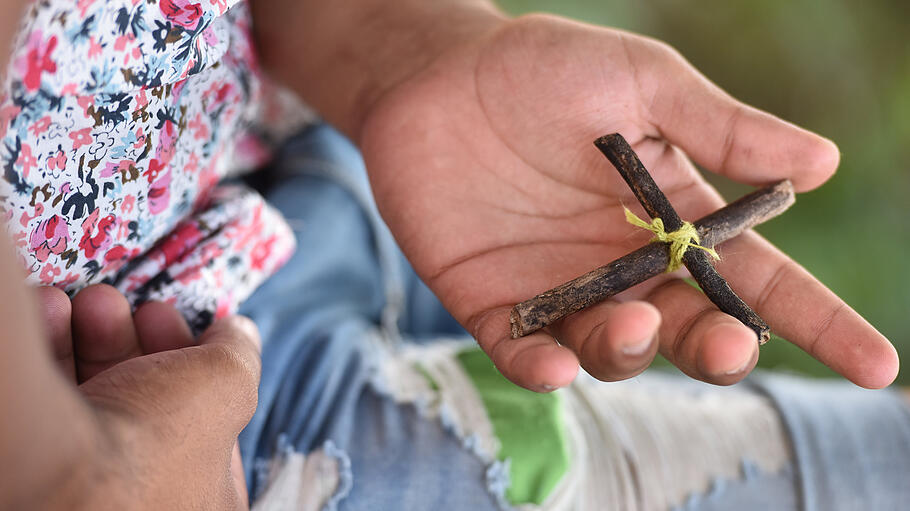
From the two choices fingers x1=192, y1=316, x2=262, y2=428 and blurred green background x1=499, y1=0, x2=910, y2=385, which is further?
blurred green background x1=499, y1=0, x2=910, y2=385

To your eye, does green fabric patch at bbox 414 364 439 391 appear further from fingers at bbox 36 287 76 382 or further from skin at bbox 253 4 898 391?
fingers at bbox 36 287 76 382

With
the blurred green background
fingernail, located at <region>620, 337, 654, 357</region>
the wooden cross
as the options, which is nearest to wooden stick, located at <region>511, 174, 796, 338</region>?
the wooden cross

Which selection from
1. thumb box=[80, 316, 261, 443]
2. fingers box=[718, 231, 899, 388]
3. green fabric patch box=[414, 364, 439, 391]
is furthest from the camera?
green fabric patch box=[414, 364, 439, 391]

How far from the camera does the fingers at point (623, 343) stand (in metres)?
0.62

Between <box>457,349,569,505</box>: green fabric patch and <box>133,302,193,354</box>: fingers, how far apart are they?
39cm

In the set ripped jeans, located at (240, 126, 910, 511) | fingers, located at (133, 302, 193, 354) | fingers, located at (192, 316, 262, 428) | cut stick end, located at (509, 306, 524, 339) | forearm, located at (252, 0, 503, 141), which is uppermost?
forearm, located at (252, 0, 503, 141)

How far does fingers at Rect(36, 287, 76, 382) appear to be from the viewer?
69 centimetres

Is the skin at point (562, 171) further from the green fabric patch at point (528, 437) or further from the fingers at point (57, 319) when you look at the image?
the fingers at point (57, 319)

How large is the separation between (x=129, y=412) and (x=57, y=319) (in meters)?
0.19

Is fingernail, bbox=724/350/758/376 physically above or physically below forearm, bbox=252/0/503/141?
below

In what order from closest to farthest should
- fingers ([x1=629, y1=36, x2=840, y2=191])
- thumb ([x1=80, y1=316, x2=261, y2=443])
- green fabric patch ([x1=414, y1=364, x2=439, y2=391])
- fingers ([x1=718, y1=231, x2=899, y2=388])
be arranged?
thumb ([x1=80, y1=316, x2=261, y2=443]) < fingers ([x1=718, y1=231, x2=899, y2=388]) < fingers ([x1=629, y1=36, x2=840, y2=191]) < green fabric patch ([x1=414, y1=364, x2=439, y2=391])

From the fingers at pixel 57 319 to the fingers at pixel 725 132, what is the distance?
70 centimetres

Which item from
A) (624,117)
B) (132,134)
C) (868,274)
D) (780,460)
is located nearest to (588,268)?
A: (624,117)

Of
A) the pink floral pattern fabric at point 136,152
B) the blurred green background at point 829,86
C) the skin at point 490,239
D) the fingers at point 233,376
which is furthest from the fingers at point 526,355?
the blurred green background at point 829,86
